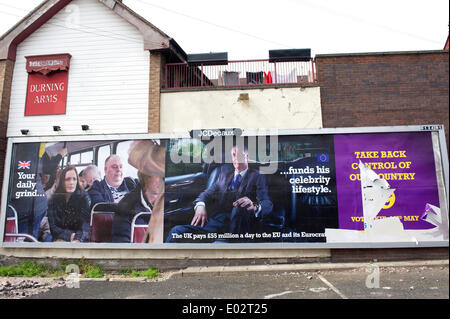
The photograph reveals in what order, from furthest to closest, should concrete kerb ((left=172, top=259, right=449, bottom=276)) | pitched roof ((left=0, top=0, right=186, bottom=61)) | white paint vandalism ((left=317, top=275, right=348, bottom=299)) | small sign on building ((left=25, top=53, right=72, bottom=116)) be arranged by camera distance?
small sign on building ((left=25, top=53, right=72, bottom=116)) → pitched roof ((left=0, top=0, right=186, bottom=61)) → concrete kerb ((left=172, top=259, right=449, bottom=276)) → white paint vandalism ((left=317, top=275, right=348, bottom=299))

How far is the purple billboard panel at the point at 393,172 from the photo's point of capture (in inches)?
317

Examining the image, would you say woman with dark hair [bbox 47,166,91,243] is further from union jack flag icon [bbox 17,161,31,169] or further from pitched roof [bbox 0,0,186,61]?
pitched roof [bbox 0,0,186,61]

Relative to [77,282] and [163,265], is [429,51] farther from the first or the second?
[77,282]

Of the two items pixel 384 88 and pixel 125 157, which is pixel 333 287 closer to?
pixel 384 88

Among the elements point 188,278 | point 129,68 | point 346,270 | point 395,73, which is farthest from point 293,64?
point 188,278

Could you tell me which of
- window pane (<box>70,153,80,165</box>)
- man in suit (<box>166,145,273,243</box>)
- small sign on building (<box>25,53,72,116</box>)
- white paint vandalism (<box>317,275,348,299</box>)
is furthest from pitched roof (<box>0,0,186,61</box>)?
white paint vandalism (<box>317,275,348,299</box>)

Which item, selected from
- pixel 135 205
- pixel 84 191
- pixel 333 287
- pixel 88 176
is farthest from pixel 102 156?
pixel 333 287

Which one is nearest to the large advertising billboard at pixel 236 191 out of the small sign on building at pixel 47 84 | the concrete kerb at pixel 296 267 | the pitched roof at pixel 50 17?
the concrete kerb at pixel 296 267

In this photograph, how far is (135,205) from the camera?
8656mm

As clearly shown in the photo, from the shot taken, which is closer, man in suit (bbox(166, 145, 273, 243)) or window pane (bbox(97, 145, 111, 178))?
man in suit (bbox(166, 145, 273, 243))

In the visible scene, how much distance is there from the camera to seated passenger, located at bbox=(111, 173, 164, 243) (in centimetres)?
857

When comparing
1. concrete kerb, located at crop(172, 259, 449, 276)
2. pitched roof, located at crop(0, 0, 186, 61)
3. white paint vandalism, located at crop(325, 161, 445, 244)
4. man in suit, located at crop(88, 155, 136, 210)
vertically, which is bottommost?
concrete kerb, located at crop(172, 259, 449, 276)

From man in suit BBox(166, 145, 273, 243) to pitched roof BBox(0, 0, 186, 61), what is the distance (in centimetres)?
446

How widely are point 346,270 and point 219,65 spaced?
7271mm
